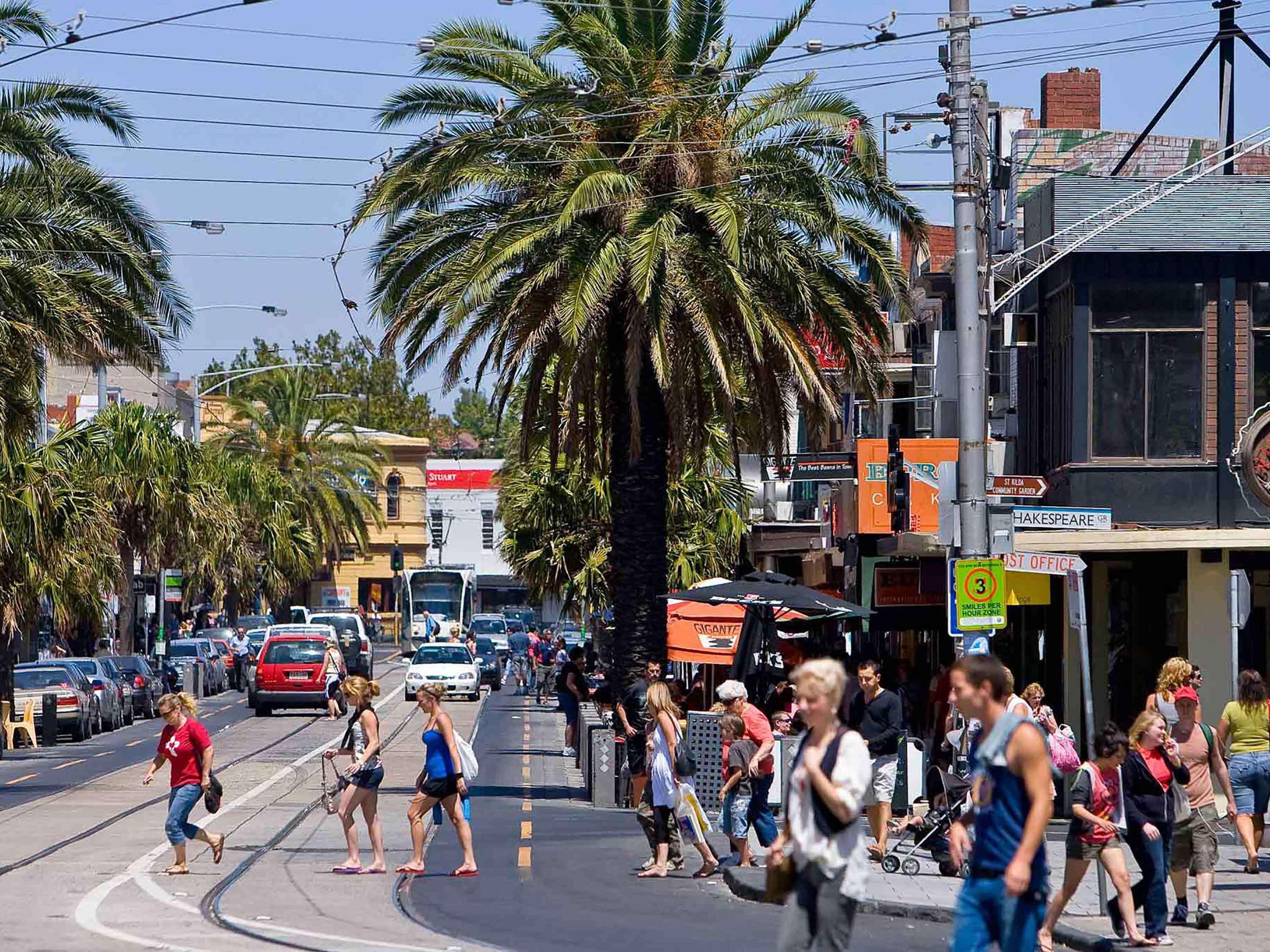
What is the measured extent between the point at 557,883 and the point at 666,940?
316 centimetres

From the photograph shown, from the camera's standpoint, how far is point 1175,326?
2389 centimetres

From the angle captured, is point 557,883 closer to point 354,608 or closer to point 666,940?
point 666,940

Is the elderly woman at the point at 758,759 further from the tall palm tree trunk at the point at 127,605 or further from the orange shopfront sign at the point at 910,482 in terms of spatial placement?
the tall palm tree trunk at the point at 127,605

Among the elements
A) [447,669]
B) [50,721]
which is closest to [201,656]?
[447,669]

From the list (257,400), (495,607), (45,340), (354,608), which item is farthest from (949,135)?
(495,607)

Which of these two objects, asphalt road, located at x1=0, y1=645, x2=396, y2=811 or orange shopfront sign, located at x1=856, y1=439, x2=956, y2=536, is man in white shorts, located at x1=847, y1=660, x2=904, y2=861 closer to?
orange shopfront sign, located at x1=856, y1=439, x2=956, y2=536

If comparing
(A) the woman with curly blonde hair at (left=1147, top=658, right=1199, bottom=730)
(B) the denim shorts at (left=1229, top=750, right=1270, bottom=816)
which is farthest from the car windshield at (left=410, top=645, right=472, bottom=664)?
(A) the woman with curly blonde hair at (left=1147, top=658, right=1199, bottom=730)

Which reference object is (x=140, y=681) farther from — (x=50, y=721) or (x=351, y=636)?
(x=351, y=636)

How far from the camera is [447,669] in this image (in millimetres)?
50062

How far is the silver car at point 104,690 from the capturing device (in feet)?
132

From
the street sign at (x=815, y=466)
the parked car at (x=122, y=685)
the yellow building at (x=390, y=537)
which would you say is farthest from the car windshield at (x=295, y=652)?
the yellow building at (x=390, y=537)

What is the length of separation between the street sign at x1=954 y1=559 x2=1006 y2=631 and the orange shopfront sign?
28.0 feet

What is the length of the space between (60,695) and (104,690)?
11.3 ft

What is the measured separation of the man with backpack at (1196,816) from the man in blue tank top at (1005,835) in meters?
6.22
